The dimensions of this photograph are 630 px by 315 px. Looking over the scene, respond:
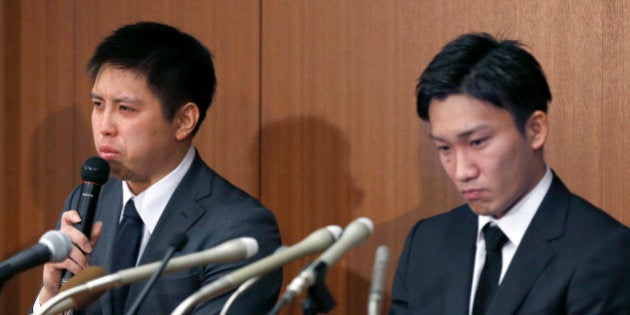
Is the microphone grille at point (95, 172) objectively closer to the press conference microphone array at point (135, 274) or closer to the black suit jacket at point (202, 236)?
the black suit jacket at point (202, 236)

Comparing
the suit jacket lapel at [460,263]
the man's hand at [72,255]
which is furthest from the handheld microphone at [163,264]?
the suit jacket lapel at [460,263]

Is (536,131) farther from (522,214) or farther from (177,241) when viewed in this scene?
(177,241)

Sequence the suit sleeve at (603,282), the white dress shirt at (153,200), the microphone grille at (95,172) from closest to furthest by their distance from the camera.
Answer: the suit sleeve at (603,282)
the microphone grille at (95,172)
the white dress shirt at (153,200)

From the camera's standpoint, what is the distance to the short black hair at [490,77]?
197cm

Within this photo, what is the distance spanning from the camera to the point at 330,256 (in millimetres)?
1410

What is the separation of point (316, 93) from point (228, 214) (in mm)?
629

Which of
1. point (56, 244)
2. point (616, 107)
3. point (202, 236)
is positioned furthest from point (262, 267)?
point (616, 107)

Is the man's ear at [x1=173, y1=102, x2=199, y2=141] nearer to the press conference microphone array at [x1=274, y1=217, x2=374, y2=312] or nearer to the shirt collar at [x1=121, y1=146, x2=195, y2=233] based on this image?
the shirt collar at [x1=121, y1=146, x2=195, y2=233]

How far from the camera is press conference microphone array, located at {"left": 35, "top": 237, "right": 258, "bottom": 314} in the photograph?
148cm

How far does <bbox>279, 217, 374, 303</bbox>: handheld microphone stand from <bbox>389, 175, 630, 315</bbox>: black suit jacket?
23.0 inches

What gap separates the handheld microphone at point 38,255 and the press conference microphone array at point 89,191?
20.3 inches

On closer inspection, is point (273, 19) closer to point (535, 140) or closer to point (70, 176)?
point (70, 176)

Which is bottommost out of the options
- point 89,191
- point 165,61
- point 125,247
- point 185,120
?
point 125,247

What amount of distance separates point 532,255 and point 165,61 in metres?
1.07
